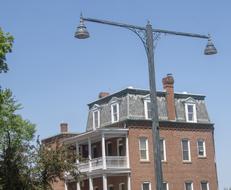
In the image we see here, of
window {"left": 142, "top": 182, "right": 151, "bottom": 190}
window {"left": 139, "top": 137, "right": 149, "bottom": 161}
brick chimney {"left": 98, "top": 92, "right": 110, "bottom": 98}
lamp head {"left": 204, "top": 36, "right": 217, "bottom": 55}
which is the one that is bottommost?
window {"left": 142, "top": 182, "right": 151, "bottom": 190}

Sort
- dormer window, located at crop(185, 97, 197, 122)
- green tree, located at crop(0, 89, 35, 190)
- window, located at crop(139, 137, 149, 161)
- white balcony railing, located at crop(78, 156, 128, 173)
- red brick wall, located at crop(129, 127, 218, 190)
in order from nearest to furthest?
green tree, located at crop(0, 89, 35, 190), white balcony railing, located at crop(78, 156, 128, 173), red brick wall, located at crop(129, 127, 218, 190), window, located at crop(139, 137, 149, 161), dormer window, located at crop(185, 97, 197, 122)

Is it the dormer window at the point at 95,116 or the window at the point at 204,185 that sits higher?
the dormer window at the point at 95,116

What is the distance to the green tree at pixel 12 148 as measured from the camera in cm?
3102

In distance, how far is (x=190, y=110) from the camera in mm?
53312

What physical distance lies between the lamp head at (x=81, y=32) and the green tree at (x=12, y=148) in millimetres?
9636

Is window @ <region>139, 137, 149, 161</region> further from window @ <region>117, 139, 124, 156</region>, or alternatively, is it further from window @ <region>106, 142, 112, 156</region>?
window @ <region>106, 142, 112, 156</region>

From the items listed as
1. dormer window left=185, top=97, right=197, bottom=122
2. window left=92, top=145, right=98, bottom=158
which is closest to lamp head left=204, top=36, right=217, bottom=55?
dormer window left=185, top=97, right=197, bottom=122

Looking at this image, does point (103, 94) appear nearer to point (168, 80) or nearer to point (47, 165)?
point (168, 80)

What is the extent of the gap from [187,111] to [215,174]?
6441mm

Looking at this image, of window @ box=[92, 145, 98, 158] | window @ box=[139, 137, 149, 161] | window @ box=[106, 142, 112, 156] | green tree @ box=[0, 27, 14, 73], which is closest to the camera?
green tree @ box=[0, 27, 14, 73]

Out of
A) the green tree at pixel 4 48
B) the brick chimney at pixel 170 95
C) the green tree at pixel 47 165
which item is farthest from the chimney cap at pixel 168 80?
the green tree at pixel 4 48

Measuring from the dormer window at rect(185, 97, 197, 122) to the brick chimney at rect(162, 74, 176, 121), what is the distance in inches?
65.7

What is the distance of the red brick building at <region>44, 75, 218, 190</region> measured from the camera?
159 feet

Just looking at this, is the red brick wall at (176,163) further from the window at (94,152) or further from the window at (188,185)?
the window at (94,152)
